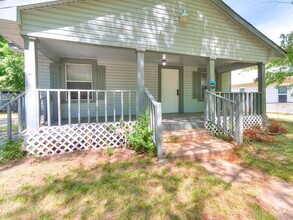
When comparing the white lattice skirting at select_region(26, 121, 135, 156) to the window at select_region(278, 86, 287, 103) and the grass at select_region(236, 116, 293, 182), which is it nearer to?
the grass at select_region(236, 116, 293, 182)

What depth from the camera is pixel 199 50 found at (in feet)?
17.9

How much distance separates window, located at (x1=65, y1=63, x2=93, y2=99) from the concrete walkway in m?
5.14

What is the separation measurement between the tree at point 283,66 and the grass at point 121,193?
803cm

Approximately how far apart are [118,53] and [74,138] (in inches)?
126

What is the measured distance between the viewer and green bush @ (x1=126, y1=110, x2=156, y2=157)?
12.6 ft

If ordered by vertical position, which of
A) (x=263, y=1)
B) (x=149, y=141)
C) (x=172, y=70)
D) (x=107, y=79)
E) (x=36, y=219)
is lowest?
(x=36, y=219)

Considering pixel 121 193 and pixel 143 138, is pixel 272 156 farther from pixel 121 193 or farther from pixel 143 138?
pixel 121 193

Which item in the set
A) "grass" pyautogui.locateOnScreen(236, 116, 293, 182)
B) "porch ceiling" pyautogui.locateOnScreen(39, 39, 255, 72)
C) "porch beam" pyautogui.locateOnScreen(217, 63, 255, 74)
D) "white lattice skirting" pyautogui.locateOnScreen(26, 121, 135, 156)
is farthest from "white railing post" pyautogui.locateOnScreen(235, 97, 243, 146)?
"porch beam" pyautogui.locateOnScreen(217, 63, 255, 74)

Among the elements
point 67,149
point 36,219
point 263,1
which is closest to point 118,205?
point 36,219

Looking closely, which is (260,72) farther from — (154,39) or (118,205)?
(118,205)

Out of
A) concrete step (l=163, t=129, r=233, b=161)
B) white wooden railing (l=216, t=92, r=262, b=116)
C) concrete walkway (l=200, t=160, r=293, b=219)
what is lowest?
concrete walkway (l=200, t=160, r=293, b=219)

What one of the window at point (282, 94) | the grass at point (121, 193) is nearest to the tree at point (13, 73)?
the grass at point (121, 193)

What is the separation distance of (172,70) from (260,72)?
11.5 ft

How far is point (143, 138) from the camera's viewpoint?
3.91 metres
